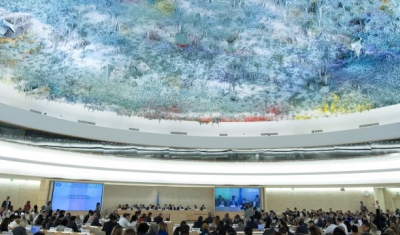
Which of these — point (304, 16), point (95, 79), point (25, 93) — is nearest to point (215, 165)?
point (95, 79)

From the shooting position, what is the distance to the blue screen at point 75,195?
15289 mm

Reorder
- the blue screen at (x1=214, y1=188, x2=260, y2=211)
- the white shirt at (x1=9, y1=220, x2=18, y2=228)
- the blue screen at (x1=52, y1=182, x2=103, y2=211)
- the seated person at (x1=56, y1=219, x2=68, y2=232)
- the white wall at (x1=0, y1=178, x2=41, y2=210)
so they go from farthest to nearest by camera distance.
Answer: the blue screen at (x1=214, y1=188, x2=260, y2=211) < the blue screen at (x1=52, y1=182, x2=103, y2=211) < the white wall at (x1=0, y1=178, x2=41, y2=210) < the white shirt at (x1=9, y1=220, x2=18, y2=228) < the seated person at (x1=56, y1=219, x2=68, y2=232)

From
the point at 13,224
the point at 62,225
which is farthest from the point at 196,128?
the point at 13,224

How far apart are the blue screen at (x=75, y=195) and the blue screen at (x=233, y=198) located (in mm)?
6711

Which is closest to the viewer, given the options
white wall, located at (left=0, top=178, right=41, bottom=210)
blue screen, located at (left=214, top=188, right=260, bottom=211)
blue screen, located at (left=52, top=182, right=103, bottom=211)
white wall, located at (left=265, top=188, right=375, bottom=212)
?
white wall, located at (left=0, top=178, right=41, bottom=210)

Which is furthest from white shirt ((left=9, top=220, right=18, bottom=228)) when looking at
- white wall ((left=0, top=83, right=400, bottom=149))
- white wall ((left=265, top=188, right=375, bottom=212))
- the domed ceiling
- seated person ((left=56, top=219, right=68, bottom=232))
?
white wall ((left=265, top=188, right=375, bottom=212))

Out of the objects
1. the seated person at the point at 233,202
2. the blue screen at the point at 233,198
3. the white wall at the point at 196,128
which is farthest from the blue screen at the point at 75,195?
the seated person at the point at 233,202

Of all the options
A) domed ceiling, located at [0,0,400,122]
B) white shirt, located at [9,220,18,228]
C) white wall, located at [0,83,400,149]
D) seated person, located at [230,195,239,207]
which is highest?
domed ceiling, located at [0,0,400,122]

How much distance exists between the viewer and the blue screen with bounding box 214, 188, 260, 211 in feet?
60.6

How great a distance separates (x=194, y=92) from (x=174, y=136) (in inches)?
154

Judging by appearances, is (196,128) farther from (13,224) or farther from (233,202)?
(13,224)

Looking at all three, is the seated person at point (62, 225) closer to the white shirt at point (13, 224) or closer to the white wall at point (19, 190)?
the white shirt at point (13, 224)

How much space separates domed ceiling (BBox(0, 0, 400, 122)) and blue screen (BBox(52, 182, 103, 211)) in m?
4.92

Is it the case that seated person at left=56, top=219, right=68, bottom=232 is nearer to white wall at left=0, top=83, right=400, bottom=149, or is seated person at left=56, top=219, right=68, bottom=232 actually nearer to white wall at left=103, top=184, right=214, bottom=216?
white wall at left=0, top=83, right=400, bottom=149
